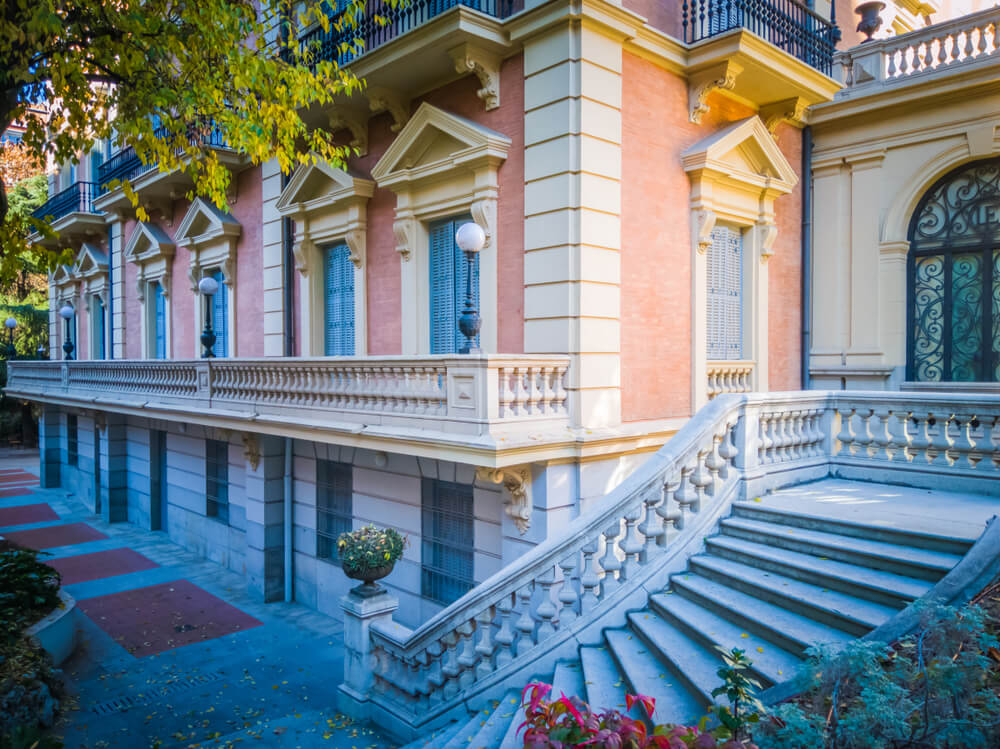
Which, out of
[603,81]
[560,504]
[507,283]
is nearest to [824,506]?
[560,504]

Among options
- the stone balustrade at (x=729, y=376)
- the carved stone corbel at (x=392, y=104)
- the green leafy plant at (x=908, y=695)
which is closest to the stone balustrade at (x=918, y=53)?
the stone balustrade at (x=729, y=376)

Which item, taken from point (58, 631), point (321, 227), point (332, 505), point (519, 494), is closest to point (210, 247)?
point (321, 227)

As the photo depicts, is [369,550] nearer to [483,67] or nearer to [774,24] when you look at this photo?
[483,67]

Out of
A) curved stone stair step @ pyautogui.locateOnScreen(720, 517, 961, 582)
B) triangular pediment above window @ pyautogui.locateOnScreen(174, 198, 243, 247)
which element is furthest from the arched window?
triangular pediment above window @ pyautogui.locateOnScreen(174, 198, 243, 247)

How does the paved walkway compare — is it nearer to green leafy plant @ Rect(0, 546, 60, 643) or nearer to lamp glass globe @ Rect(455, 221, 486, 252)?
green leafy plant @ Rect(0, 546, 60, 643)

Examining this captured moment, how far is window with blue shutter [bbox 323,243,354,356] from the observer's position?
1285 centimetres

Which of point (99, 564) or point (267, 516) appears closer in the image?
point (267, 516)

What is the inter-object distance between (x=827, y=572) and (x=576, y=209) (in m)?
5.16

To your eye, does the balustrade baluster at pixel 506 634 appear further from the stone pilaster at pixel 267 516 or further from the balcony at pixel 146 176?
the balcony at pixel 146 176

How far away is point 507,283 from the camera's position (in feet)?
31.7

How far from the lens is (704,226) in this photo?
34.4ft

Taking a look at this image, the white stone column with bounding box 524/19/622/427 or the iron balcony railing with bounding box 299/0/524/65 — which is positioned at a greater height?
the iron balcony railing with bounding box 299/0/524/65

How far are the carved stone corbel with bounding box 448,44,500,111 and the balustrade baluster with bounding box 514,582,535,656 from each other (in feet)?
21.5

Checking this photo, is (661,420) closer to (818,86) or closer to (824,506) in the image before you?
(824,506)
